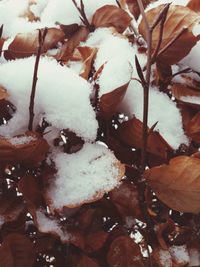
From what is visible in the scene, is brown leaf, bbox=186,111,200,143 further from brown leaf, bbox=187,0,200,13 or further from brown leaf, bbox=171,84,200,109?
brown leaf, bbox=187,0,200,13

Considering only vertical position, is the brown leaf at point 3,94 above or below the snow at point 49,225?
above

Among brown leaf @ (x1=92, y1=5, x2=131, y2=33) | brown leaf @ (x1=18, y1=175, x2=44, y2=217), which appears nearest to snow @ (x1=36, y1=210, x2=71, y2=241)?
brown leaf @ (x1=18, y1=175, x2=44, y2=217)

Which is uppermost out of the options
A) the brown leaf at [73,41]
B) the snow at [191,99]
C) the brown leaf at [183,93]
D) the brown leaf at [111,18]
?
the brown leaf at [111,18]

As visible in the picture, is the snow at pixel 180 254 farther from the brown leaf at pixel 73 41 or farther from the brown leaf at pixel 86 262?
the brown leaf at pixel 73 41

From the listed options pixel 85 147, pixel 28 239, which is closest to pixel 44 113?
pixel 85 147

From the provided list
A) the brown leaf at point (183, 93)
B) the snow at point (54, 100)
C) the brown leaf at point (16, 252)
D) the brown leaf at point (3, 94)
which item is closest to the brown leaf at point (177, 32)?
the brown leaf at point (183, 93)

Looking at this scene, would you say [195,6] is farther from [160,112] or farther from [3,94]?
[3,94]
